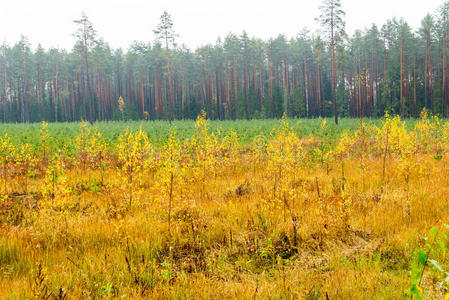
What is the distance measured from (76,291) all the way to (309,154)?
29.8ft

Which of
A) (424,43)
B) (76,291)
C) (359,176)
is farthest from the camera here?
(424,43)

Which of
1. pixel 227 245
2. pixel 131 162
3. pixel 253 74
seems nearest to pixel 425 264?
pixel 227 245

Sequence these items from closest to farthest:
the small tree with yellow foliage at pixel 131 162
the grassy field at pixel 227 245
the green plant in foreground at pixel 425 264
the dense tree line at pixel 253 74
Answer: the green plant in foreground at pixel 425 264
the grassy field at pixel 227 245
the small tree with yellow foliage at pixel 131 162
the dense tree line at pixel 253 74

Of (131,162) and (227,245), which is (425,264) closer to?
(227,245)

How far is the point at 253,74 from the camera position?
5088 centimetres

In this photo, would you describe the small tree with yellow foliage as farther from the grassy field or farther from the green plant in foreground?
the green plant in foreground

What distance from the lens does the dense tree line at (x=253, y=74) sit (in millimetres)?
37844

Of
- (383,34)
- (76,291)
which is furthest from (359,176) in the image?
(383,34)

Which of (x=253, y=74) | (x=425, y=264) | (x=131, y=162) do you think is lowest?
(x=425, y=264)

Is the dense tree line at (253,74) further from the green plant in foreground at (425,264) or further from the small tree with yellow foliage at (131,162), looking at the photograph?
the green plant in foreground at (425,264)

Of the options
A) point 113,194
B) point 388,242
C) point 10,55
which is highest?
point 10,55

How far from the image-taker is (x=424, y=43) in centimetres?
3816

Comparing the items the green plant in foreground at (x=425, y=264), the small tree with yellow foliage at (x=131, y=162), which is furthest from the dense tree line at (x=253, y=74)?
the green plant in foreground at (x=425, y=264)

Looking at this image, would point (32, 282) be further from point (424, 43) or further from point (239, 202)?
point (424, 43)
